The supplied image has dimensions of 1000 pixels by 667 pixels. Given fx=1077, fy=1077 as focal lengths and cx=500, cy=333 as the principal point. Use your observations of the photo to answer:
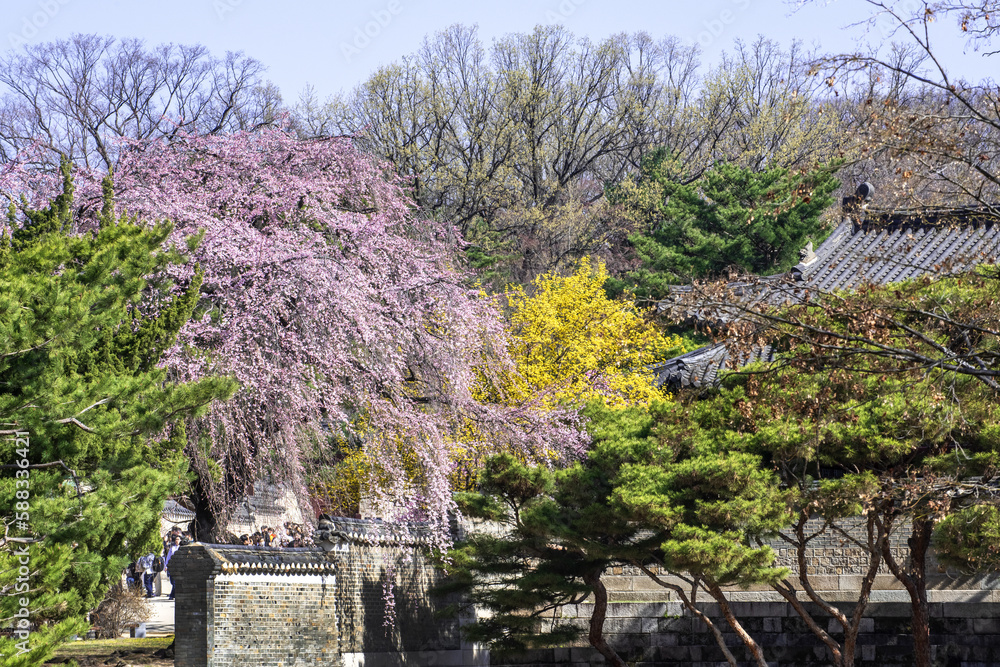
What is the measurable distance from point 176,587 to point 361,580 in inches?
143

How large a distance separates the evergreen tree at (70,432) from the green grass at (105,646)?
242 inches

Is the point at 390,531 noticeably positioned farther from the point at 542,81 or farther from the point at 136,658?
the point at 542,81

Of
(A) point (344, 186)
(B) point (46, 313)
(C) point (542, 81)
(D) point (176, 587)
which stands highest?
(C) point (542, 81)

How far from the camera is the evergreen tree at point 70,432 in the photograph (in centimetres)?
923

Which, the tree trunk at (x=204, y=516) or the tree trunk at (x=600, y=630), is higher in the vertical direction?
the tree trunk at (x=204, y=516)

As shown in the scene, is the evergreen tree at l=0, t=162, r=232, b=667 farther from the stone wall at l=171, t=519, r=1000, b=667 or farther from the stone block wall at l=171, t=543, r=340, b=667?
the stone wall at l=171, t=519, r=1000, b=667

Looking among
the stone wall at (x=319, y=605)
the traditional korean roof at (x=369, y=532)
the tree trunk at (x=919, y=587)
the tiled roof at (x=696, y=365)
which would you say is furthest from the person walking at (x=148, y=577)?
the tree trunk at (x=919, y=587)

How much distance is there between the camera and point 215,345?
50.4 feet

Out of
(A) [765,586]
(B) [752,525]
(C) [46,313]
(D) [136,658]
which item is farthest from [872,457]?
(D) [136,658]

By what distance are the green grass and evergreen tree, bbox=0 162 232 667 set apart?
616 centimetres

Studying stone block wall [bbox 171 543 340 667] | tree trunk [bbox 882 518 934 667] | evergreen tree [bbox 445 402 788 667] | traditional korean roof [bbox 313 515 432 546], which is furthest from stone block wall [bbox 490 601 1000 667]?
stone block wall [bbox 171 543 340 667]

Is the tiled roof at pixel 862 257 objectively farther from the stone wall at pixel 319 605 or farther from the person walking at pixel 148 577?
the person walking at pixel 148 577

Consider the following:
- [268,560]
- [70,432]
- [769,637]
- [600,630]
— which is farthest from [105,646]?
[769,637]

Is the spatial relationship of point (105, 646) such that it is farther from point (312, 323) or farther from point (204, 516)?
point (312, 323)
